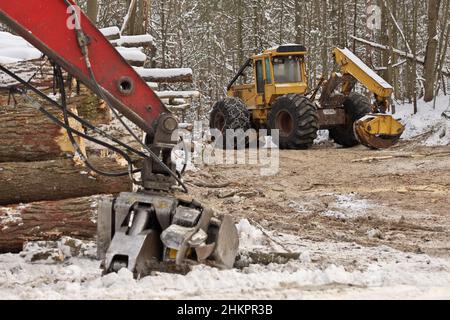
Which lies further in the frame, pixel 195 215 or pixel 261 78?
pixel 261 78

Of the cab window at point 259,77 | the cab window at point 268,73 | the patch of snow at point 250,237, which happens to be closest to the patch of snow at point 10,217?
the patch of snow at point 250,237

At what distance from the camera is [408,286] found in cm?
394

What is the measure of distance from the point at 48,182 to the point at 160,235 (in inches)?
78.6

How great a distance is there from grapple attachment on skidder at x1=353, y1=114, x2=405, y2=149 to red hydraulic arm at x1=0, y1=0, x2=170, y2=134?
33.2 ft

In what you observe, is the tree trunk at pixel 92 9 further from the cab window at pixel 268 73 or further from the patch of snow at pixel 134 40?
the cab window at pixel 268 73

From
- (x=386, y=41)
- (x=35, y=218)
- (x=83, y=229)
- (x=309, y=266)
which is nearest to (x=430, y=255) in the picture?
(x=309, y=266)

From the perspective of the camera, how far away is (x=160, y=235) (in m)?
4.29

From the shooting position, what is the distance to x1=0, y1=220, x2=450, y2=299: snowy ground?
147 inches

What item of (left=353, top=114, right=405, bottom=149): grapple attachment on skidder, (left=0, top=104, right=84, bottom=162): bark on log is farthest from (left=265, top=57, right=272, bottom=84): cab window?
(left=0, top=104, right=84, bottom=162): bark on log

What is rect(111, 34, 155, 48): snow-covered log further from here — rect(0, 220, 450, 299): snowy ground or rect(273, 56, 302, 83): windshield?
rect(0, 220, 450, 299): snowy ground

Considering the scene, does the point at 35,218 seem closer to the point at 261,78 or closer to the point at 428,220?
the point at 428,220

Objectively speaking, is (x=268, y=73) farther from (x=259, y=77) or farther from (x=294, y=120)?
(x=294, y=120)
